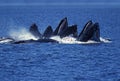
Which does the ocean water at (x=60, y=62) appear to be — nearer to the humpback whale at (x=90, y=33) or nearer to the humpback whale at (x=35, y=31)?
the humpback whale at (x=90, y=33)

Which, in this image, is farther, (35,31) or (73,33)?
(35,31)

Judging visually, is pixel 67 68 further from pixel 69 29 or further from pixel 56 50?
pixel 69 29

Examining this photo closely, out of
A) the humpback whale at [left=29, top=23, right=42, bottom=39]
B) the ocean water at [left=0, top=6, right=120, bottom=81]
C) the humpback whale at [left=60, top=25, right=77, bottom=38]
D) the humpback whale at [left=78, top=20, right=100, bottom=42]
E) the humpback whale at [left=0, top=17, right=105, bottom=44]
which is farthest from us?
the humpback whale at [left=29, top=23, right=42, bottom=39]

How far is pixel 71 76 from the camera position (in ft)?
155

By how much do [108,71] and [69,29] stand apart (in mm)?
21586

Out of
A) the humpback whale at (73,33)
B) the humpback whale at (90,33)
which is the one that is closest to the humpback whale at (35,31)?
the humpback whale at (73,33)

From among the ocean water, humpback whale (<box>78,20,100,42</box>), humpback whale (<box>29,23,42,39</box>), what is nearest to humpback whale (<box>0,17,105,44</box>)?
humpback whale (<box>78,20,100,42</box>)

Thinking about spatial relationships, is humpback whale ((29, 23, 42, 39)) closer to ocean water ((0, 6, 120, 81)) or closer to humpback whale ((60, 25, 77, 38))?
humpback whale ((60, 25, 77, 38))

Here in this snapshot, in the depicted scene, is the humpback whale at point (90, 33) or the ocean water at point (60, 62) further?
the humpback whale at point (90, 33)

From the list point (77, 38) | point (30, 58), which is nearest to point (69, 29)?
point (77, 38)

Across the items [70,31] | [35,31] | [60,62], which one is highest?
[60,62]

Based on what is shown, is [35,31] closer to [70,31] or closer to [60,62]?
[70,31]

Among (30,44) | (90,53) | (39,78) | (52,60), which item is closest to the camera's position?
(39,78)

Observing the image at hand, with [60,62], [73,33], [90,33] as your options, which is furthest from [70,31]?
[60,62]
